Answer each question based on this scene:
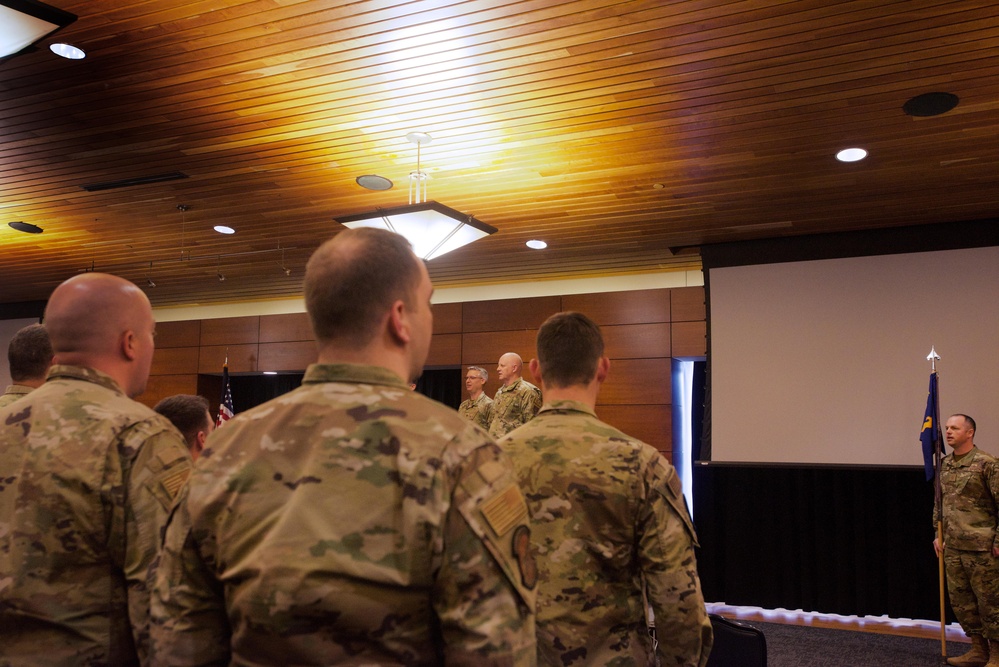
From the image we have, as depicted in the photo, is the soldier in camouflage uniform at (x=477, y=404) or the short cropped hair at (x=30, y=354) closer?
the short cropped hair at (x=30, y=354)

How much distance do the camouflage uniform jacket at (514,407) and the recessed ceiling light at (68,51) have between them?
11.1 feet

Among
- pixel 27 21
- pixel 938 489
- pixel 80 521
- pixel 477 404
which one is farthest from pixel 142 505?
pixel 938 489

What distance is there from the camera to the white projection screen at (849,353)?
637cm

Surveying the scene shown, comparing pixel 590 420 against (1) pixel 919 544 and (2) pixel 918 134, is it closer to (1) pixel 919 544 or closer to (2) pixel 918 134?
(2) pixel 918 134

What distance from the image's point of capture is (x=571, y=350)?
2127 mm

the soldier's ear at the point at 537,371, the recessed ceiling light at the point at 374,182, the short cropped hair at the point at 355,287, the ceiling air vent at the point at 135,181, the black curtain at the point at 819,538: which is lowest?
the black curtain at the point at 819,538

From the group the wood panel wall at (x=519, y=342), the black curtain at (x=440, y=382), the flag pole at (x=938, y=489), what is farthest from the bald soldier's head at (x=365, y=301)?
the black curtain at (x=440, y=382)

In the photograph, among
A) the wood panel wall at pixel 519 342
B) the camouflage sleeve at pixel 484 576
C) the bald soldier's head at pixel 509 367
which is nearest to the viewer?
the camouflage sleeve at pixel 484 576

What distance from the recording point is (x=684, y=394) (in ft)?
27.3

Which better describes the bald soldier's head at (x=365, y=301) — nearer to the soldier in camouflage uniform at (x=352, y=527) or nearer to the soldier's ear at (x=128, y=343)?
the soldier in camouflage uniform at (x=352, y=527)

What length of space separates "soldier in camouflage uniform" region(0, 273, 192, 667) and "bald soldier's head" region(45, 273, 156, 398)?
0.30ft

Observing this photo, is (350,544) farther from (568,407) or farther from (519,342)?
(519,342)

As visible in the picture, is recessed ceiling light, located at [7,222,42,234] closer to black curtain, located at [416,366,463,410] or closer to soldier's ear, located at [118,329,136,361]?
black curtain, located at [416,366,463,410]

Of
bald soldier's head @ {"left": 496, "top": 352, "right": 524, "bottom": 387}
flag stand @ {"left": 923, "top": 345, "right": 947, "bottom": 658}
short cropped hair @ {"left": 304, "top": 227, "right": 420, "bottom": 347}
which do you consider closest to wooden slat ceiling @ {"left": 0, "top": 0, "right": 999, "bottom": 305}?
bald soldier's head @ {"left": 496, "top": 352, "right": 524, "bottom": 387}
